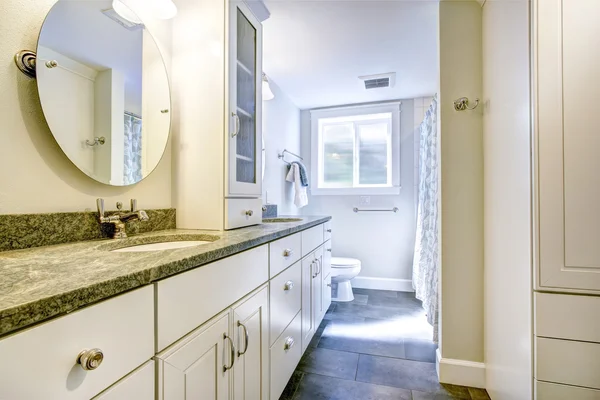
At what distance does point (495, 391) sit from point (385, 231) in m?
1.90

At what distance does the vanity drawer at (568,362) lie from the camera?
0.90 metres

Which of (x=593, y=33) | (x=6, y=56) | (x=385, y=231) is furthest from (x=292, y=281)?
(x=385, y=231)

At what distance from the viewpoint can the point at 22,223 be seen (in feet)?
2.73

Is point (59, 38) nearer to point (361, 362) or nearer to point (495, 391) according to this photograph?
point (361, 362)

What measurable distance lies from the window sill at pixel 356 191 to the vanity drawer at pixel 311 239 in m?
1.22

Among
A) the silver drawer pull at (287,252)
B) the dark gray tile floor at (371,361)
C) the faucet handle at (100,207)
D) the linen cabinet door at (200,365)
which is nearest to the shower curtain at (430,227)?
the dark gray tile floor at (371,361)

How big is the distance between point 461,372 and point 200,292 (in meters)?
1.58

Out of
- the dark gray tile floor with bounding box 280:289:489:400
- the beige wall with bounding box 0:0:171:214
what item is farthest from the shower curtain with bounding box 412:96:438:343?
the beige wall with bounding box 0:0:171:214

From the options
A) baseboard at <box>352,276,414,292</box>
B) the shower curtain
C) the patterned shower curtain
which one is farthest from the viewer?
baseboard at <box>352,276,414,292</box>

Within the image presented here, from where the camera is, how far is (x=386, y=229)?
3174 millimetres

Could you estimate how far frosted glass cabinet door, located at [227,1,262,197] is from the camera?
1.42m

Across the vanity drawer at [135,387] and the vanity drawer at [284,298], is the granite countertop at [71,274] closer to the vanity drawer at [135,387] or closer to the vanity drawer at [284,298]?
the vanity drawer at [135,387]

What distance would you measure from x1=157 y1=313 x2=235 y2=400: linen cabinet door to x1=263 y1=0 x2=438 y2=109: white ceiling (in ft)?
5.73

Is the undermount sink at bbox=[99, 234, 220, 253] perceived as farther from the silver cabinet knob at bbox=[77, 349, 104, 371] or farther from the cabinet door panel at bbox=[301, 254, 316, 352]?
the cabinet door panel at bbox=[301, 254, 316, 352]
